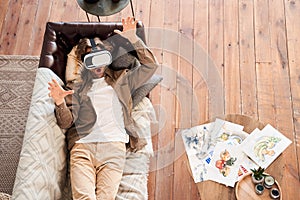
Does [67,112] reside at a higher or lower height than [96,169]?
higher

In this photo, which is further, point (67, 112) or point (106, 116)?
point (106, 116)

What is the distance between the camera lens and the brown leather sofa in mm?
2161

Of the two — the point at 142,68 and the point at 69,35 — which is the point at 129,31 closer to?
the point at 142,68

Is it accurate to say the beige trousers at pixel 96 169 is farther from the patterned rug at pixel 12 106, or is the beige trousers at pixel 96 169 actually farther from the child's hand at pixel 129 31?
the child's hand at pixel 129 31

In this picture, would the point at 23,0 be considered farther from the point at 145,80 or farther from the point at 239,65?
the point at 239,65

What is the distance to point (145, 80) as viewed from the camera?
2.17 meters

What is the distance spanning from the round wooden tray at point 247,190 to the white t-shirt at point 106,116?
620 millimetres

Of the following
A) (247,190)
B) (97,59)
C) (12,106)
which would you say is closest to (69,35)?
(97,59)

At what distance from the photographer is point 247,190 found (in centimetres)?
182

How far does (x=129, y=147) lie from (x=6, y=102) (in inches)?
32.9

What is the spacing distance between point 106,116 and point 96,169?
11.0 inches

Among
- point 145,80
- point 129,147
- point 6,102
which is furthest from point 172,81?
point 6,102

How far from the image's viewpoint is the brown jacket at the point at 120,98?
82.1 inches

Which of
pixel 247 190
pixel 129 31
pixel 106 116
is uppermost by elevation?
pixel 129 31
